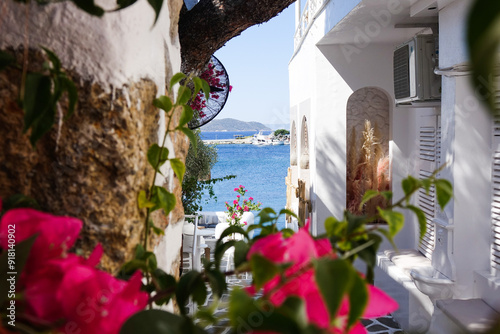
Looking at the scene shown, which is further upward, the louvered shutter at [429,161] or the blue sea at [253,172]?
the louvered shutter at [429,161]

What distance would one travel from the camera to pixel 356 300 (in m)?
0.21

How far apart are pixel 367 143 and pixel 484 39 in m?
5.26

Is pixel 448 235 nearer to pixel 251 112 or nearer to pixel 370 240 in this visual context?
pixel 370 240

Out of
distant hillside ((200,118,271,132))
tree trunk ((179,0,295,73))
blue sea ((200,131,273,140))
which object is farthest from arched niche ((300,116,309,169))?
blue sea ((200,131,273,140))

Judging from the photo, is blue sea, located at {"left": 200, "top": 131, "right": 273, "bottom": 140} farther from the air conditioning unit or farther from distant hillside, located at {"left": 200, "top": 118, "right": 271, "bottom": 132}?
the air conditioning unit

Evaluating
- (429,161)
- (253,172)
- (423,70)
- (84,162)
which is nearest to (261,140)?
(253,172)

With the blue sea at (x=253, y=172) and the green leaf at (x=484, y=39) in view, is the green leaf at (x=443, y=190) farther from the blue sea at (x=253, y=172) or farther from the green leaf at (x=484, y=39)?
the blue sea at (x=253, y=172)

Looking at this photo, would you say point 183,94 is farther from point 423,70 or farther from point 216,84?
point 423,70

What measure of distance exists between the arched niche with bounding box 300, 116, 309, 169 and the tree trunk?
4.25 meters

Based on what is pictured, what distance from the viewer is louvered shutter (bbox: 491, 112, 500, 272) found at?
3117 millimetres

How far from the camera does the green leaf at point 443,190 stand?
0.37 metres

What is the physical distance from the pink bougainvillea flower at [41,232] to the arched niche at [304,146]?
6.27 m

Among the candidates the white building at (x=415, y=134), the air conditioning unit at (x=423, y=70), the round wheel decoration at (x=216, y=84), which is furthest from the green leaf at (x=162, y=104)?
the air conditioning unit at (x=423, y=70)

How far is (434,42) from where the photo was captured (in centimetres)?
366
